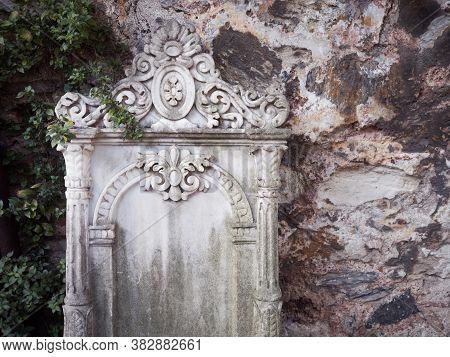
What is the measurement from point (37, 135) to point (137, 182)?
926 mm

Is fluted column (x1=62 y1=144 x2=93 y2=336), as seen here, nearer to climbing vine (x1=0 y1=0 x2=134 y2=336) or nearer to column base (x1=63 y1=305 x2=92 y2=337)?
column base (x1=63 y1=305 x2=92 y2=337)

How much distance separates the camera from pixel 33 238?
3.25 metres

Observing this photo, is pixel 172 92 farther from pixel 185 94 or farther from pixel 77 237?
pixel 77 237

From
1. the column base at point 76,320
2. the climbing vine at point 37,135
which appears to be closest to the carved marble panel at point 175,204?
the column base at point 76,320

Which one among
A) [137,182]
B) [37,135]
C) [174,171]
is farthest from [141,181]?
[37,135]

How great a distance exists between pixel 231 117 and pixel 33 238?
1615mm

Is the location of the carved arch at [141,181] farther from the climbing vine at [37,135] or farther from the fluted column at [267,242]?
the climbing vine at [37,135]

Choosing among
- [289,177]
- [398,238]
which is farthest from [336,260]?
[289,177]

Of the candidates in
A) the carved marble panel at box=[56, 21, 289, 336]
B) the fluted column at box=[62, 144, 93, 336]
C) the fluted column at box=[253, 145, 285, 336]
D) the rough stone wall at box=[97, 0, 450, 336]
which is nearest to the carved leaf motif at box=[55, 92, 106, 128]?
the carved marble panel at box=[56, 21, 289, 336]

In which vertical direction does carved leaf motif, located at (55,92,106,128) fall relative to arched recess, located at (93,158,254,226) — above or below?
above

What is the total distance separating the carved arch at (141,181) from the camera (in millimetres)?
2631

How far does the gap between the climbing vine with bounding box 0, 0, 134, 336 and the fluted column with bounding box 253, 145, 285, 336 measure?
3.61ft

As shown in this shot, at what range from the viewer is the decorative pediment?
261cm

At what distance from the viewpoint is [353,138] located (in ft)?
9.93
